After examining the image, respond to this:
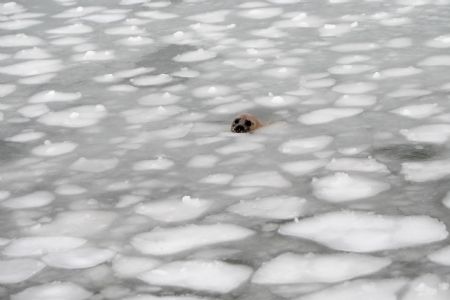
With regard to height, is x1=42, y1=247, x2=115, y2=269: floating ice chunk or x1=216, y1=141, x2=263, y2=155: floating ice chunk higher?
x1=42, y1=247, x2=115, y2=269: floating ice chunk

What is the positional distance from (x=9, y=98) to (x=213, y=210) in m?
1.49

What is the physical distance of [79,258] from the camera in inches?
78.4

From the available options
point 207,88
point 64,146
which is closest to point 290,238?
point 64,146

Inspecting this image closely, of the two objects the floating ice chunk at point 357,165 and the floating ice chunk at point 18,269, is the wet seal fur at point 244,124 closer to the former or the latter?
the floating ice chunk at point 357,165

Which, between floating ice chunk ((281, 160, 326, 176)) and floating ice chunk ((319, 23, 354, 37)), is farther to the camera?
floating ice chunk ((319, 23, 354, 37))

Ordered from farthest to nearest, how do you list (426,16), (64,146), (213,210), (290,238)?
(426,16) < (64,146) < (213,210) < (290,238)

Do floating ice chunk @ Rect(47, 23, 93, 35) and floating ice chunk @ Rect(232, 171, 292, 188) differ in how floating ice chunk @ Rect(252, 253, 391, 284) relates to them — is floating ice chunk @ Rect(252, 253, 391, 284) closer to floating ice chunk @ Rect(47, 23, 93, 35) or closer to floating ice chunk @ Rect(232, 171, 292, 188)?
floating ice chunk @ Rect(232, 171, 292, 188)

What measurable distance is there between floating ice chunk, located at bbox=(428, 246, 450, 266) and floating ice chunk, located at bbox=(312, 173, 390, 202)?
368 mm

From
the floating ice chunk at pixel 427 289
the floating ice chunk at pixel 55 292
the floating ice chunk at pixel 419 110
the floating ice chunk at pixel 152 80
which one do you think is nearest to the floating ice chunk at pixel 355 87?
the floating ice chunk at pixel 419 110

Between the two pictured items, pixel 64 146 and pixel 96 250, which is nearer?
pixel 96 250

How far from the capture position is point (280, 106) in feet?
10.1

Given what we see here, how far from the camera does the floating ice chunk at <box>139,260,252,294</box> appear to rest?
1.82m

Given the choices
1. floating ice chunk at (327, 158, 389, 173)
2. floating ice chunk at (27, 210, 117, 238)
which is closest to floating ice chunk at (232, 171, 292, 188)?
floating ice chunk at (327, 158, 389, 173)

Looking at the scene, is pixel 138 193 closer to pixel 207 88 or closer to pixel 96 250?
pixel 96 250
